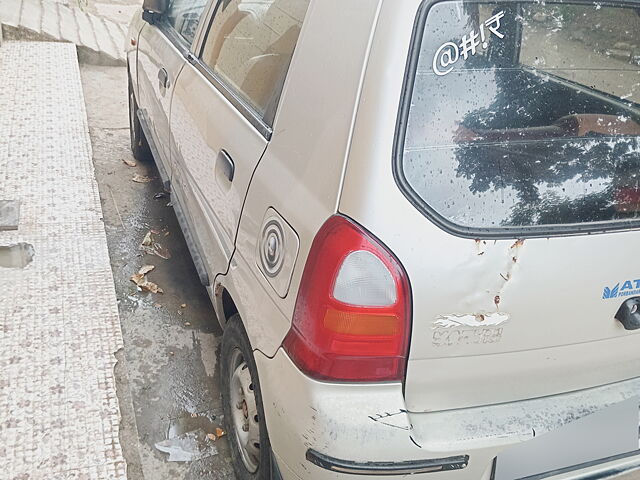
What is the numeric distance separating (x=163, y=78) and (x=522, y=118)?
87.4 inches

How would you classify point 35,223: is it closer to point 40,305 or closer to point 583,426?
point 40,305

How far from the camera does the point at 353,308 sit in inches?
57.4

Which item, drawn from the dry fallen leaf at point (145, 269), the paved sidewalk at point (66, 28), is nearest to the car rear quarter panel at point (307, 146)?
the dry fallen leaf at point (145, 269)

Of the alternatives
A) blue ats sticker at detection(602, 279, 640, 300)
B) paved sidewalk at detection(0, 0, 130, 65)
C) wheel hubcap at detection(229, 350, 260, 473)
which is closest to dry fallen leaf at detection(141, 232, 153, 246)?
wheel hubcap at detection(229, 350, 260, 473)

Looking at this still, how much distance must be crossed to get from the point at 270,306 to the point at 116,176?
129 inches

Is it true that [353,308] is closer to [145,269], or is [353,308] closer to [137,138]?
[145,269]

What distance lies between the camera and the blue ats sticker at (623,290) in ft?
5.27

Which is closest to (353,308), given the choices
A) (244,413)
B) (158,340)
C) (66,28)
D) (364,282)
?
(364,282)

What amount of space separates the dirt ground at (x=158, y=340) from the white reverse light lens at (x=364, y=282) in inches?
48.1

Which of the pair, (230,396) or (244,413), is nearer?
(244,413)

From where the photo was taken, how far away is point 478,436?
1.54 metres

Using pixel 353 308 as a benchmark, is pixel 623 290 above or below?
above

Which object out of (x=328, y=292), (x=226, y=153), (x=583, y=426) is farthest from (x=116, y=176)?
(x=583, y=426)

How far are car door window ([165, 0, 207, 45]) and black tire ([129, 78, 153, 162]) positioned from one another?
41.8 inches
